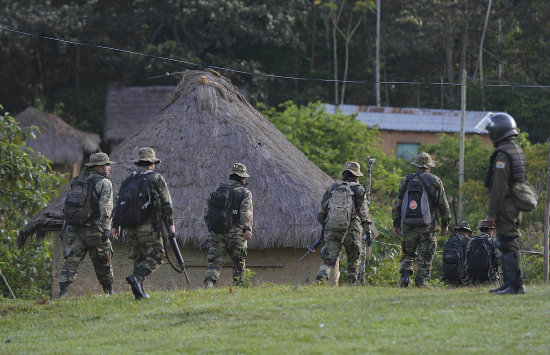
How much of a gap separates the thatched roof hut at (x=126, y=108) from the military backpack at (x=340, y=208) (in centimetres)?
2348

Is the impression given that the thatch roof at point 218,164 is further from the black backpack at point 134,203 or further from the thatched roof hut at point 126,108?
the thatched roof hut at point 126,108

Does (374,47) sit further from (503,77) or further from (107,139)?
(107,139)

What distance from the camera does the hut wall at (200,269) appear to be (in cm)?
1556

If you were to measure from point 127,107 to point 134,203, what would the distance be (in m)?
25.5

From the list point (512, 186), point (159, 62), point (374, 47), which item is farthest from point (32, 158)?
point (374, 47)

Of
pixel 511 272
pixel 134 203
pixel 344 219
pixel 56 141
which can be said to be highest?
pixel 56 141

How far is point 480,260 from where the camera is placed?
1377 cm

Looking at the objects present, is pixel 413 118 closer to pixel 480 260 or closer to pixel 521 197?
pixel 480 260

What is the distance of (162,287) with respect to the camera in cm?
1552

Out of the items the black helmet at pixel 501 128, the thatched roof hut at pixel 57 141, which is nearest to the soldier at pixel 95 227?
the black helmet at pixel 501 128

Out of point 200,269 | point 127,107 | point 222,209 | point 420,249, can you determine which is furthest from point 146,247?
point 127,107

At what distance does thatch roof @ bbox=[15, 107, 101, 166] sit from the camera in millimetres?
33250

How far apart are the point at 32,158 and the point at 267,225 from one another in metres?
4.55

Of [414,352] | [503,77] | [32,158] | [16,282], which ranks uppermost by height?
[503,77]
